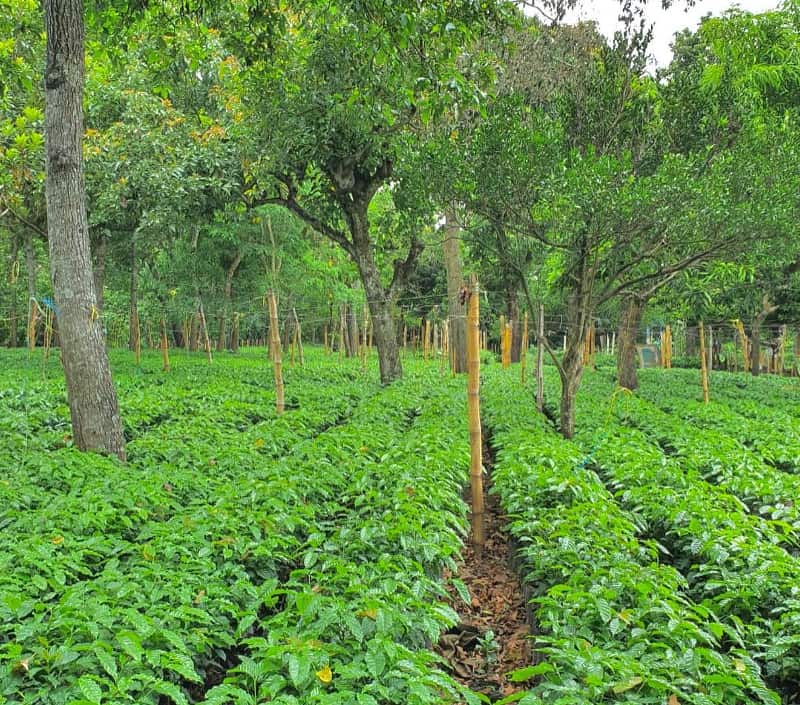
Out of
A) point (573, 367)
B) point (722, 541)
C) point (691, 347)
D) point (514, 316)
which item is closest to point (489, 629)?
point (722, 541)

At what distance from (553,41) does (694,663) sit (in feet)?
29.3

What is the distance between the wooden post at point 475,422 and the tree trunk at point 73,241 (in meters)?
3.96

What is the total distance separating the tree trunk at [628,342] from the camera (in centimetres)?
1700

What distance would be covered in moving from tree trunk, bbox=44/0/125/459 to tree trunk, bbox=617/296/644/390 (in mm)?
14048

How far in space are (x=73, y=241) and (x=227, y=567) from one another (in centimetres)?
434

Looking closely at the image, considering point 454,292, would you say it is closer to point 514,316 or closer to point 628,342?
point 628,342

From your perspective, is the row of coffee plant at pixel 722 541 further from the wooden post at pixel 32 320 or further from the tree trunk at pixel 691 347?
the tree trunk at pixel 691 347

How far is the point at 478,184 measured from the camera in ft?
28.1

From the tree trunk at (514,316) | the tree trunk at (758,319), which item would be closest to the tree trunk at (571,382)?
the tree trunk at (758,319)

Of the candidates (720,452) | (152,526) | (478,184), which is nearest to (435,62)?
(478,184)

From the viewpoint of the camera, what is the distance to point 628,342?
1731 centimetres

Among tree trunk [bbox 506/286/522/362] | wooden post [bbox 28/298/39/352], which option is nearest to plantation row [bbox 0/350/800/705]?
wooden post [bbox 28/298/39/352]

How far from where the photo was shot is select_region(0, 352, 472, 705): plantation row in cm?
274

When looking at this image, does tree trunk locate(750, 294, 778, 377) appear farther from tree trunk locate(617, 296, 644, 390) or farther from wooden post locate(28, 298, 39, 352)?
wooden post locate(28, 298, 39, 352)
